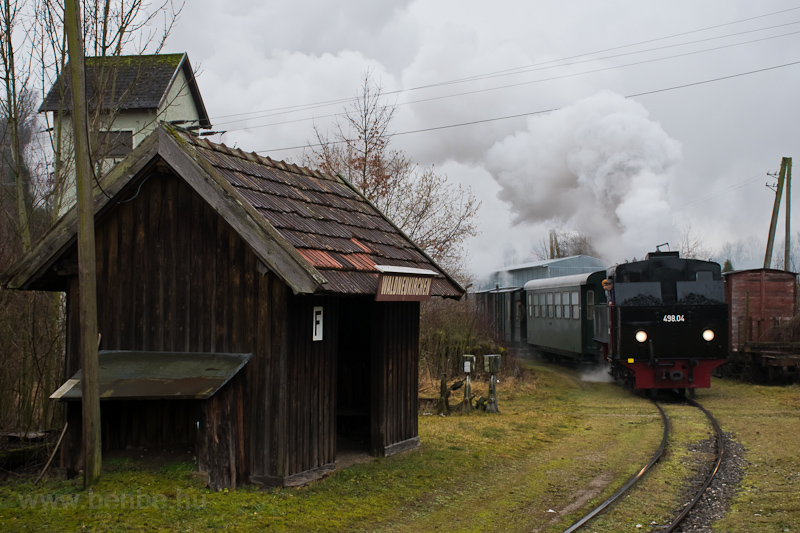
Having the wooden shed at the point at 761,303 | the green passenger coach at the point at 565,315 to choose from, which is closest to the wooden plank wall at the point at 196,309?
the green passenger coach at the point at 565,315

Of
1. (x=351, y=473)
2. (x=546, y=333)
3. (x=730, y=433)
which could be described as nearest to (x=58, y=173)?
(x=351, y=473)

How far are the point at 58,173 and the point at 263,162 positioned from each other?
3461 millimetres

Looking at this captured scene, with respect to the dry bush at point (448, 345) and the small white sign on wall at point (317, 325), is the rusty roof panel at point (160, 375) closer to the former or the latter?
the small white sign on wall at point (317, 325)

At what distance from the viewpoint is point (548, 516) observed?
7.47m

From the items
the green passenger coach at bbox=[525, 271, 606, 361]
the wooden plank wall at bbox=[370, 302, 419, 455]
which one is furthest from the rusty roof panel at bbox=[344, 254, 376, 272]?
the green passenger coach at bbox=[525, 271, 606, 361]

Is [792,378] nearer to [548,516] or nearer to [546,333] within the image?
[546,333]

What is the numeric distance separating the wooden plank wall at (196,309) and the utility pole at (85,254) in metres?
0.87

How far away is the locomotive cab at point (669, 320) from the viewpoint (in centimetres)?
1664

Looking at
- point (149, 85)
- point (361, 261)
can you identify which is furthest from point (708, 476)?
point (149, 85)

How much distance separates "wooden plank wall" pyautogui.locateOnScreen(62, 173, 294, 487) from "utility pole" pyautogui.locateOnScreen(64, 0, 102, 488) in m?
0.87

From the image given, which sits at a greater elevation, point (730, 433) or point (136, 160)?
point (136, 160)

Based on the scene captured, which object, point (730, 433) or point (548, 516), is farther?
point (730, 433)

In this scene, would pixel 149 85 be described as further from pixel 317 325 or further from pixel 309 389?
pixel 309 389

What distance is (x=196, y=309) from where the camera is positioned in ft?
26.1
